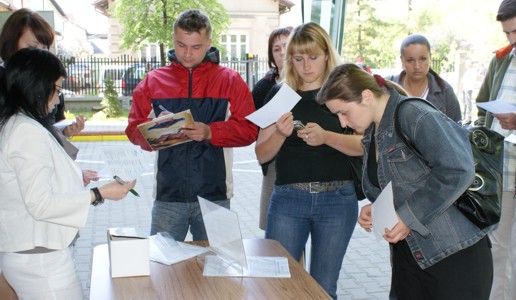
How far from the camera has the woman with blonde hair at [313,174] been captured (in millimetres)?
2898

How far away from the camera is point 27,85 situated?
220cm

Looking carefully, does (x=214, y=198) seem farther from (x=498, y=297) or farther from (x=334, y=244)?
(x=498, y=297)

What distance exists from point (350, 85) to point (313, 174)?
0.80m

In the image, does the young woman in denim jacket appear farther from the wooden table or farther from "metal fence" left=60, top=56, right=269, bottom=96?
"metal fence" left=60, top=56, right=269, bottom=96

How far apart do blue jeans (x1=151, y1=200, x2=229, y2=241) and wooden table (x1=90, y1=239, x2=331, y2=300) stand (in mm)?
635

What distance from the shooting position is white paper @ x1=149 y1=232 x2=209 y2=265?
98.9 inches

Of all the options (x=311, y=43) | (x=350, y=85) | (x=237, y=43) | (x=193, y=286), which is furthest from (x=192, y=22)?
(x=237, y=43)

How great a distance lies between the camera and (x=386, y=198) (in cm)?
214

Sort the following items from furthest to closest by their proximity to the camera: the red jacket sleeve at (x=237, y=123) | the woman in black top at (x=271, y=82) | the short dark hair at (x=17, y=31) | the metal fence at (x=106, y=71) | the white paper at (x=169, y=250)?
the metal fence at (x=106, y=71)
the woman in black top at (x=271, y=82)
the short dark hair at (x=17, y=31)
the red jacket sleeve at (x=237, y=123)
the white paper at (x=169, y=250)

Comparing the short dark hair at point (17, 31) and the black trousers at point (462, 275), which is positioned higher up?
the short dark hair at point (17, 31)

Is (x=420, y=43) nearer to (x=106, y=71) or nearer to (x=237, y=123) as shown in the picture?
(x=237, y=123)

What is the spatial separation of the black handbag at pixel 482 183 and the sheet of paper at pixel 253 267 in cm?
72

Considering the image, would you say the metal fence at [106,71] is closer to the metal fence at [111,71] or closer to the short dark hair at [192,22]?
the metal fence at [111,71]

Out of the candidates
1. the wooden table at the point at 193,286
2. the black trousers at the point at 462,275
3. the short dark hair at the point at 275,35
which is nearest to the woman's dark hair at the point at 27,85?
the wooden table at the point at 193,286
